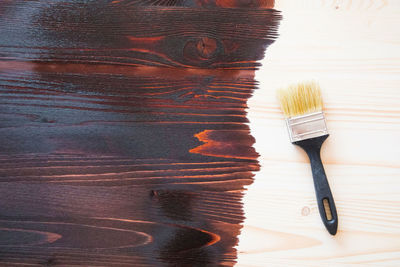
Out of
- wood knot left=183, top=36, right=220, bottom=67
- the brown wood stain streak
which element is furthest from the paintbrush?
wood knot left=183, top=36, right=220, bottom=67

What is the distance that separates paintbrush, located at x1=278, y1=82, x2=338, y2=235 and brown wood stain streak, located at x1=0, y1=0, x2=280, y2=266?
0.12 metres

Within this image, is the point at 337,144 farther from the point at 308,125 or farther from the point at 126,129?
the point at 126,129

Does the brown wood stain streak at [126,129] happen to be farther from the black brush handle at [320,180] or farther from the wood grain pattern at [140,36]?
the black brush handle at [320,180]

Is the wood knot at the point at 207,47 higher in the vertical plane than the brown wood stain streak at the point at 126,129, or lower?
higher

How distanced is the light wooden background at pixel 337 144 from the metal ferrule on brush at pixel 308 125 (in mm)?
36

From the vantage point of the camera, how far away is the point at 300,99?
73cm

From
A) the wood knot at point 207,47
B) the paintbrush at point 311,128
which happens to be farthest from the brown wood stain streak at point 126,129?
the paintbrush at point 311,128

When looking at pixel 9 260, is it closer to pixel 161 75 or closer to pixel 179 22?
pixel 161 75

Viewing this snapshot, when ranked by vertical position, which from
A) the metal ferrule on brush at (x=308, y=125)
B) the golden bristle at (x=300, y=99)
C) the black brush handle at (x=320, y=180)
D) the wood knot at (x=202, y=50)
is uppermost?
the wood knot at (x=202, y=50)

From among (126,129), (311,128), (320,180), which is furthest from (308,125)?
(126,129)

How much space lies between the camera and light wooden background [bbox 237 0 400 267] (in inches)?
28.5

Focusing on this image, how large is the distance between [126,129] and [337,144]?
1.82 ft

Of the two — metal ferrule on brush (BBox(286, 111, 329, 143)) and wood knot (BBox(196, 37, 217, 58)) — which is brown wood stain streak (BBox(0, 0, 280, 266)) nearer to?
wood knot (BBox(196, 37, 217, 58))

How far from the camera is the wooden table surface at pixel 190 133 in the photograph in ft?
2.40
